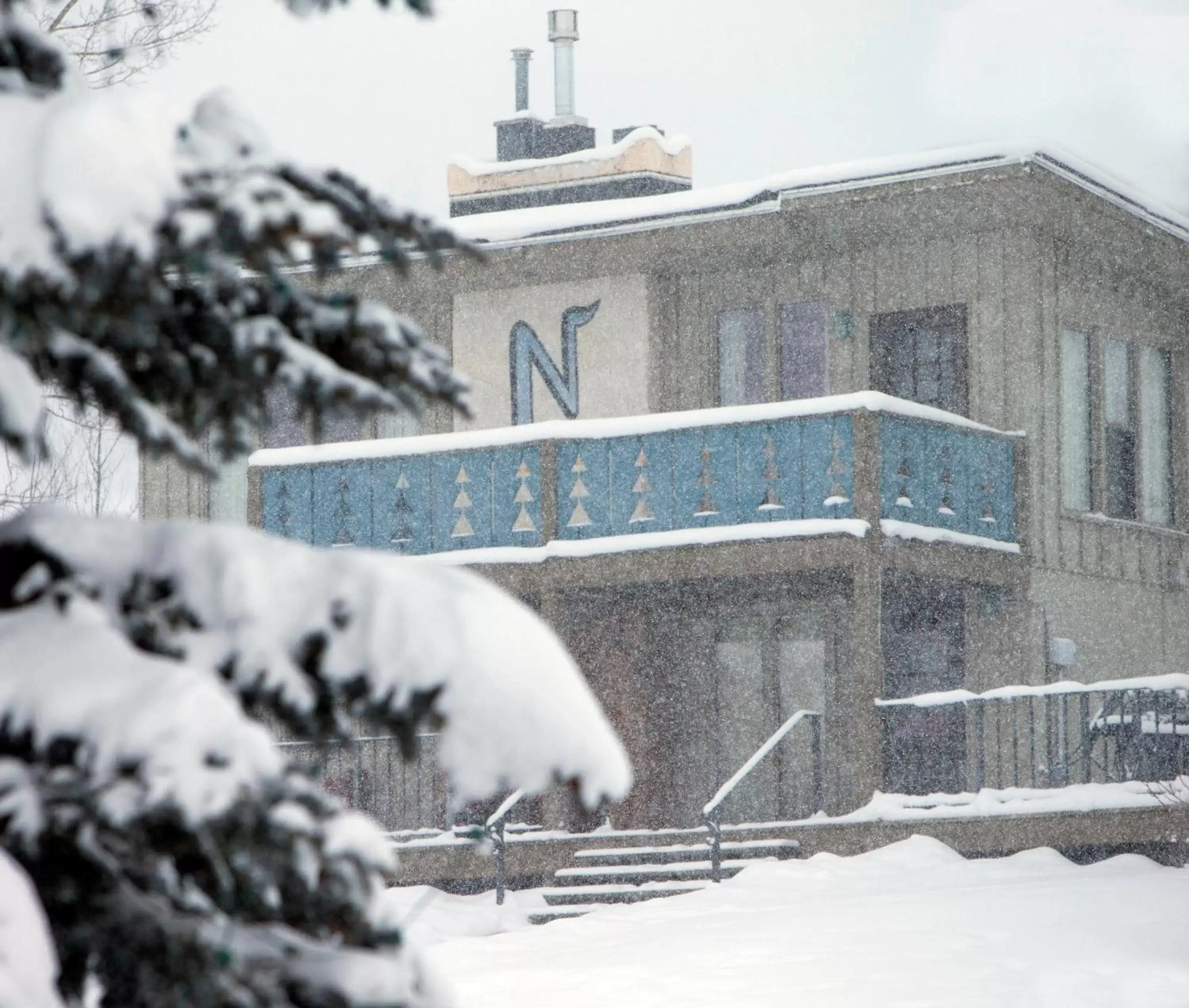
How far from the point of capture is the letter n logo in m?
23.3

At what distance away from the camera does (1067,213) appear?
21.2 metres

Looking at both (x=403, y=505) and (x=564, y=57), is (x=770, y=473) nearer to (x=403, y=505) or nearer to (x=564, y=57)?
(x=403, y=505)

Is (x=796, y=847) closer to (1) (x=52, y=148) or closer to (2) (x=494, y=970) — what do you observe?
(2) (x=494, y=970)

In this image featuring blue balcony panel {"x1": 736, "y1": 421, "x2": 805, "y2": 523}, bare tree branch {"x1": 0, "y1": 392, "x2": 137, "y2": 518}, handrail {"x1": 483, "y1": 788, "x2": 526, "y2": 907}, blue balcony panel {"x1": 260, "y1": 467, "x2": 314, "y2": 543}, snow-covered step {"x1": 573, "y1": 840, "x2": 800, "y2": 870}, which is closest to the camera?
snow-covered step {"x1": 573, "y1": 840, "x2": 800, "y2": 870}

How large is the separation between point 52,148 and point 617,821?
19.9 m

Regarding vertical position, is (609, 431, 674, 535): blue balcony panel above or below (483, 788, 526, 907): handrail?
above

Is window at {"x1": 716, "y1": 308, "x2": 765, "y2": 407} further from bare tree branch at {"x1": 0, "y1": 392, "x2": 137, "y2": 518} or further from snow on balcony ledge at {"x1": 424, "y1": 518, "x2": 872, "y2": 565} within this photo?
bare tree branch at {"x1": 0, "y1": 392, "x2": 137, "y2": 518}

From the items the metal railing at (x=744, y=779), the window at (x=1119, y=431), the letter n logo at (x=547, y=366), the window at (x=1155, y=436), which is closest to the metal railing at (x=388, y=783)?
the metal railing at (x=744, y=779)

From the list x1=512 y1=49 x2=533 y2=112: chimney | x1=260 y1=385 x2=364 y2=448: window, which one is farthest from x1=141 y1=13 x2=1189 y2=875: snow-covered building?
x1=512 y1=49 x2=533 y2=112: chimney

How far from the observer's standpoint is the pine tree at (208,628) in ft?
8.96

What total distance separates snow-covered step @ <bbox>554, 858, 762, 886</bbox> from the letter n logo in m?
5.66

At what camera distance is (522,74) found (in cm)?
2759

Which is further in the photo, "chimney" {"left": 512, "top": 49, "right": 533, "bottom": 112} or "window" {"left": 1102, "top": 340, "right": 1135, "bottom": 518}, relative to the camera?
"chimney" {"left": 512, "top": 49, "right": 533, "bottom": 112}

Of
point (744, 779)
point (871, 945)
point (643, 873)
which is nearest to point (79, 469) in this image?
point (744, 779)
